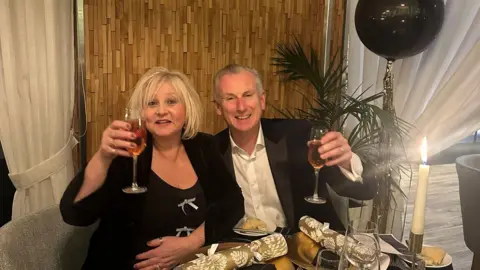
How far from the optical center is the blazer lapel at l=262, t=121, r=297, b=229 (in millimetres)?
2055

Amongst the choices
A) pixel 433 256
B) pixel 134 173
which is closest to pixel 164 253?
pixel 134 173

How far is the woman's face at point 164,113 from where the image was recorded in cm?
178

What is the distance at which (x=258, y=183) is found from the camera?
210 centimetres

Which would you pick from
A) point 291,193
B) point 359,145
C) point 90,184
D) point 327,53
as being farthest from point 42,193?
point 327,53

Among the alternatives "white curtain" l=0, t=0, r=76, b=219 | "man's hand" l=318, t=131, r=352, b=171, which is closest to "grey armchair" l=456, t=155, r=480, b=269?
"man's hand" l=318, t=131, r=352, b=171

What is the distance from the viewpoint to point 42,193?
8.14 feet

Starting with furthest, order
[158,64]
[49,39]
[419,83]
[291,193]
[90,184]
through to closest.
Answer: [158,64], [419,83], [49,39], [291,193], [90,184]

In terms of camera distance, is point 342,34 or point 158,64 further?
point 342,34

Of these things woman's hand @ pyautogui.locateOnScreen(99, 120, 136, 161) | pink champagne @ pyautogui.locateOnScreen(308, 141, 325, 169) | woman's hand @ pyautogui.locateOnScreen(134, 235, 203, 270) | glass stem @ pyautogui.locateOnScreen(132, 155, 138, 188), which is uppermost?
woman's hand @ pyautogui.locateOnScreen(99, 120, 136, 161)

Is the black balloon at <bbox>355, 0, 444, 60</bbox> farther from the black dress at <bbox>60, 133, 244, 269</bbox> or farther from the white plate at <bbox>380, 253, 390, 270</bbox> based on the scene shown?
the white plate at <bbox>380, 253, 390, 270</bbox>

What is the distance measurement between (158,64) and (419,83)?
1.46m

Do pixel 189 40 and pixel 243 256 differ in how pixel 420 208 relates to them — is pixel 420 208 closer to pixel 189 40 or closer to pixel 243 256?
pixel 243 256

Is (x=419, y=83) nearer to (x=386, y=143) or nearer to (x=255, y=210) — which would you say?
(x=386, y=143)

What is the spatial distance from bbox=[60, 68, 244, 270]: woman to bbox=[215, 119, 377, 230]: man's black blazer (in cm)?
25
